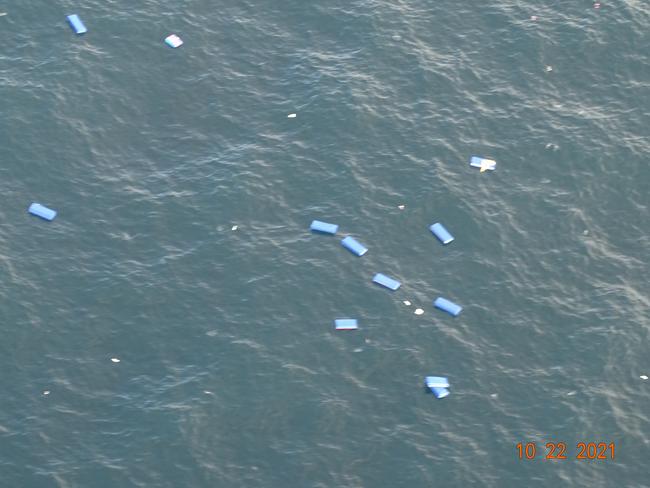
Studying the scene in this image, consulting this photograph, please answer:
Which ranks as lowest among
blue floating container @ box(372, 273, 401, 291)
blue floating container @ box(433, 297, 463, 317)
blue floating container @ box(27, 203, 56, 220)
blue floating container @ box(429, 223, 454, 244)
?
blue floating container @ box(433, 297, 463, 317)

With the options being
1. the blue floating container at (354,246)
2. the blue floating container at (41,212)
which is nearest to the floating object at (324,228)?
the blue floating container at (354,246)

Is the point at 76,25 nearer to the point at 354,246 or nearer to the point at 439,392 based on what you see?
the point at 354,246

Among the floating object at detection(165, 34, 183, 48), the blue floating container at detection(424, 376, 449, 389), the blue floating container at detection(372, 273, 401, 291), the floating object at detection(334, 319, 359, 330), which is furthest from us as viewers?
the floating object at detection(165, 34, 183, 48)

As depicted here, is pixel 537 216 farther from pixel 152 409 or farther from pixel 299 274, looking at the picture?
pixel 152 409

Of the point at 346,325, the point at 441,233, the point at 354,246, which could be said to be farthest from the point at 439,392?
the point at 441,233

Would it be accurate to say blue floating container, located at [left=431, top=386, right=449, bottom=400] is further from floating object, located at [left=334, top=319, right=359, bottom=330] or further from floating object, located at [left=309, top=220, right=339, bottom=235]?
floating object, located at [left=309, top=220, right=339, bottom=235]
